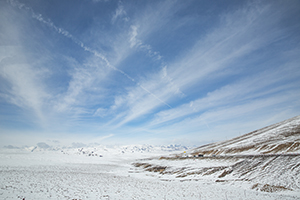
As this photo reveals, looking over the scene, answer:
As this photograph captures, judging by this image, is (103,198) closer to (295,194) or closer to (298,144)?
(295,194)

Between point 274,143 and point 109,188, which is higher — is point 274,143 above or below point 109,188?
above

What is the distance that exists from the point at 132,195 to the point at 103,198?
3.92 meters

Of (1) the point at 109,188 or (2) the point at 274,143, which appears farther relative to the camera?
(2) the point at 274,143

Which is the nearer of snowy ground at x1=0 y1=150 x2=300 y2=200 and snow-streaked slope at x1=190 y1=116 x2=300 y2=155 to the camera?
snowy ground at x1=0 y1=150 x2=300 y2=200

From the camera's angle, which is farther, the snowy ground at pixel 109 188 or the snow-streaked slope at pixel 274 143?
the snow-streaked slope at pixel 274 143

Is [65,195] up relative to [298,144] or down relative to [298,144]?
down

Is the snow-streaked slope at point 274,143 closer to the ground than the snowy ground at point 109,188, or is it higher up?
higher up

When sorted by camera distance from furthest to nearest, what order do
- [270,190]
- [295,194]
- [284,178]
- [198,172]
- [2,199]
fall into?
[198,172]
[284,178]
[270,190]
[295,194]
[2,199]

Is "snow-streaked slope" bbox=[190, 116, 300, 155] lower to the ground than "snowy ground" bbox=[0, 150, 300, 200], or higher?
higher

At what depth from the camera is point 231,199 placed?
1772 cm

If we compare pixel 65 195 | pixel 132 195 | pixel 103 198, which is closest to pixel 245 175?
pixel 132 195

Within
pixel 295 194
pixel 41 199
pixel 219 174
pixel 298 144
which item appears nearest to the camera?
pixel 41 199

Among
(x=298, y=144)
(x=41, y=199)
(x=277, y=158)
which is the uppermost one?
(x=298, y=144)

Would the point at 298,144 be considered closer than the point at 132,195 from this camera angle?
No
